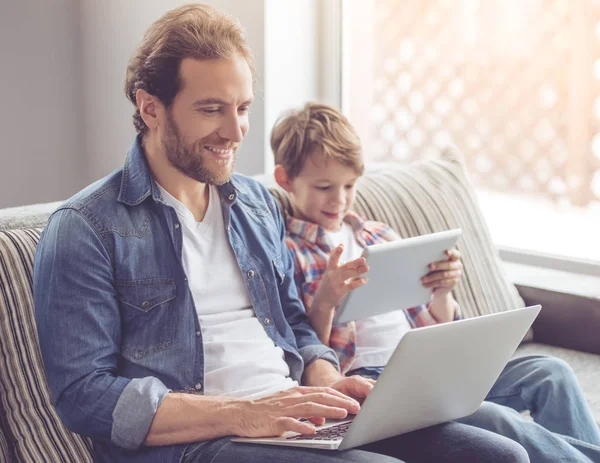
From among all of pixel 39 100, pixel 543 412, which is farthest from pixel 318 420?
pixel 39 100

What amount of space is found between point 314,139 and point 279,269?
0.31m

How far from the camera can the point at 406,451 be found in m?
1.41

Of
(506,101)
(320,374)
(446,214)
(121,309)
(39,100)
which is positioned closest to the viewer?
(121,309)

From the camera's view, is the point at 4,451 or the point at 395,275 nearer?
the point at 4,451

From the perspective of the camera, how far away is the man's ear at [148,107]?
152cm

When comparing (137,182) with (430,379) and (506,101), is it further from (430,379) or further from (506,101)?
(506,101)

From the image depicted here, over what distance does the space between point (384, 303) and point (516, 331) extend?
413 millimetres

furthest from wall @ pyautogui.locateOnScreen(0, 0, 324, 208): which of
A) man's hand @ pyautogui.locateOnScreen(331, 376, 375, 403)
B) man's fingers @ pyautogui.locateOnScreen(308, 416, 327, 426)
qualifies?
man's fingers @ pyautogui.locateOnScreen(308, 416, 327, 426)

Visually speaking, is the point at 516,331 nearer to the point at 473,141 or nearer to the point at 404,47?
the point at 404,47

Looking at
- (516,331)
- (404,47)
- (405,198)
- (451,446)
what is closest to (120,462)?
(451,446)

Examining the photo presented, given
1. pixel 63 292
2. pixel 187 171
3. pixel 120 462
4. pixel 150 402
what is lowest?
pixel 120 462

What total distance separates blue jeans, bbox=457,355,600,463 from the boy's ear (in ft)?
1.92

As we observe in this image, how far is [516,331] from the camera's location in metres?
1.39

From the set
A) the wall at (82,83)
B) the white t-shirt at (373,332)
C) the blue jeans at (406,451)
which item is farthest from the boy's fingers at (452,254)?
the wall at (82,83)
